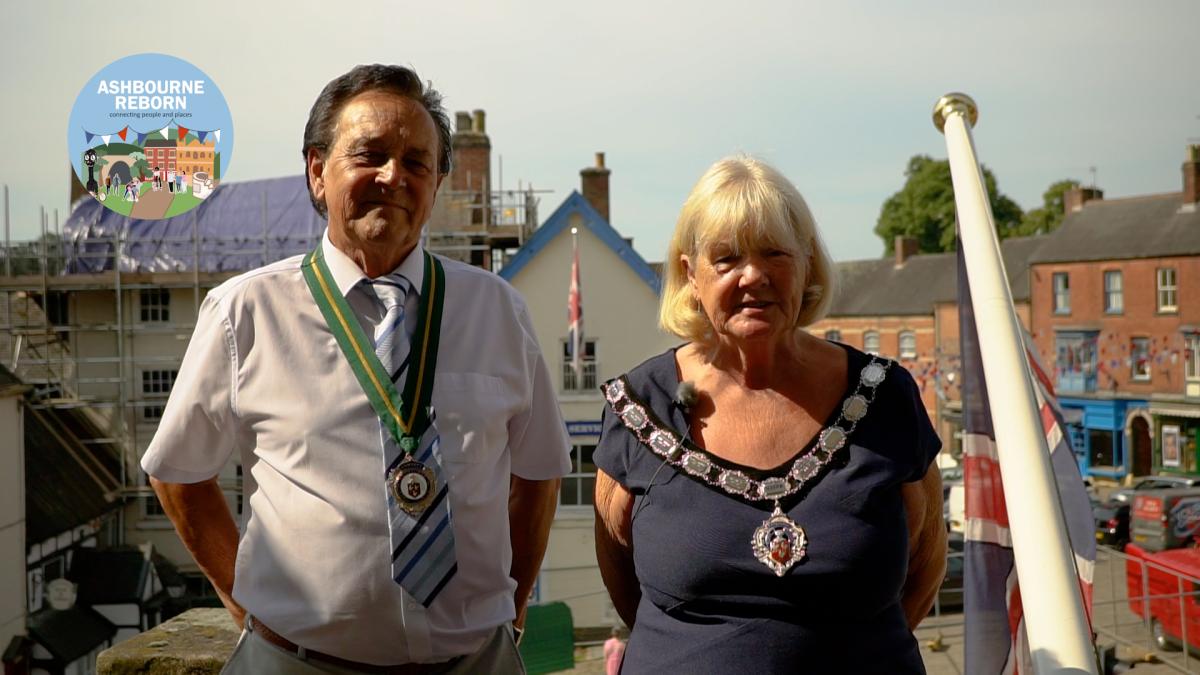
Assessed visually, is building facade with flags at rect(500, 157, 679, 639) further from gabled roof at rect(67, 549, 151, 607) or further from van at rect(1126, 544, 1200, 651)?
van at rect(1126, 544, 1200, 651)

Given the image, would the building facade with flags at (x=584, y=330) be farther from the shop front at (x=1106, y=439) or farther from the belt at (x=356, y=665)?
the shop front at (x=1106, y=439)

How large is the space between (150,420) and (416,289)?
29.6m

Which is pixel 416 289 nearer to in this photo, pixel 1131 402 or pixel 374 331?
pixel 374 331

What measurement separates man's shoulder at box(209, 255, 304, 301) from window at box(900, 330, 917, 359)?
155ft

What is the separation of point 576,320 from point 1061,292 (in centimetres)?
2695

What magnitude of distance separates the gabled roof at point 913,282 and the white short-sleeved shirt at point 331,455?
43.0 metres

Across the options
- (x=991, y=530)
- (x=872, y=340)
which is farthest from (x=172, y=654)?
(x=872, y=340)

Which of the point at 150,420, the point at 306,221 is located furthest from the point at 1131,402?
the point at 150,420

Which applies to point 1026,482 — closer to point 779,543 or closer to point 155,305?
point 779,543

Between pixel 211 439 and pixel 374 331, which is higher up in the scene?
pixel 374 331

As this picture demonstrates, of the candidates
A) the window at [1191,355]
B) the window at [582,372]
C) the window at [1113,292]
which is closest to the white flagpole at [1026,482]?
the window at [582,372]

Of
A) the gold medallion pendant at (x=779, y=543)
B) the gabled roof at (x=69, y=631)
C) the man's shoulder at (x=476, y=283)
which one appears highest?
the man's shoulder at (x=476, y=283)

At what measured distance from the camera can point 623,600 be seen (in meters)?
2.70

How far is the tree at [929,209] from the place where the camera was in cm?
5703
